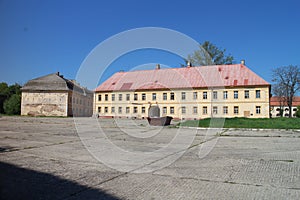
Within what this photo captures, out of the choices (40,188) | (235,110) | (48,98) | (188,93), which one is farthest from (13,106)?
(40,188)

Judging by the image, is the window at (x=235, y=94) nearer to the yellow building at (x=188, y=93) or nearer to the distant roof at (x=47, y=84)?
the yellow building at (x=188, y=93)

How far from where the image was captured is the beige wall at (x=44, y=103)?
49812 mm

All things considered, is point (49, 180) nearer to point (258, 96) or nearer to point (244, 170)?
point (244, 170)

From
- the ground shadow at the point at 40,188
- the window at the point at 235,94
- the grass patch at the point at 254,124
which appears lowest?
the grass patch at the point at 254,124

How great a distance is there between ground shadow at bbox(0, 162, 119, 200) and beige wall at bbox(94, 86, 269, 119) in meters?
38.8

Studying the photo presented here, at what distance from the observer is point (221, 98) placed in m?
40.9

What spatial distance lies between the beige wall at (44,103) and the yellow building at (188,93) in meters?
7.15

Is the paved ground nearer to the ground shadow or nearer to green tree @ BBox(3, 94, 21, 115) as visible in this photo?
the ground shadow

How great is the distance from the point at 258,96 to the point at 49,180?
1577 inches

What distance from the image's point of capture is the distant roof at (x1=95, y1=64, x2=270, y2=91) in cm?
4075

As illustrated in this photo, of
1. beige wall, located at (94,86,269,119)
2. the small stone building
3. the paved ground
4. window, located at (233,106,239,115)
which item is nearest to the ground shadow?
the paved ground

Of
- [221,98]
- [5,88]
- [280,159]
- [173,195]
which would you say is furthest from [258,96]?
[5,88]

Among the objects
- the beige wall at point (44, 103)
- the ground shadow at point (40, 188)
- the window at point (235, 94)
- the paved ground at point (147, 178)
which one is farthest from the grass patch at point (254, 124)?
the beige wall at point (44, 103)

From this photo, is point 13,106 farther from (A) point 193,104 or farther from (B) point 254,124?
(B) point 254,124
